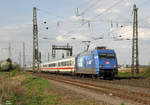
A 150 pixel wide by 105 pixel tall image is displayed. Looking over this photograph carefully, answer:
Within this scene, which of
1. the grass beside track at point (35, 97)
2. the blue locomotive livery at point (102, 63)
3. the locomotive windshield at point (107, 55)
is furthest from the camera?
the locomotive windshield at point (107, 55)

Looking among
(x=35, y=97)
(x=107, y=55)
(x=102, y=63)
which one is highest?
(x=107, y=55)

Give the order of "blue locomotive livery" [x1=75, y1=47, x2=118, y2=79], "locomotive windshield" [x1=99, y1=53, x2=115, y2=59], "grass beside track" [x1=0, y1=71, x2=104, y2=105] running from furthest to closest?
"locomotive windshield" [x1=99, y1=53, x2=115, y2=59]
"blue locomotive livery" [x1=75, y1=47, x2=118, y2=79]
"grass beside track" [x1=0, y1=71, x2=104, y2=105]

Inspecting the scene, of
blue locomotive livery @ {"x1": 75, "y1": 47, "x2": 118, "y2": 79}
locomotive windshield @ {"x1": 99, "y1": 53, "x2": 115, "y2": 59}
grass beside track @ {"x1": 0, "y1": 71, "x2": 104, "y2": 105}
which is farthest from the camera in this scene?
locomotive windshield @ {"x1": 99, "y1": 53, "x2": 115, "y2": 59}

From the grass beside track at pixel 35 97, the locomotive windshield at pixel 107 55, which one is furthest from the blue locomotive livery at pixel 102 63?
the grass beside track at pixel 35 97

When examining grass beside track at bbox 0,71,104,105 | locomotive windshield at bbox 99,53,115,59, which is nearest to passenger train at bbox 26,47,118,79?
locomotive windshield at bbox 99,53,115,59

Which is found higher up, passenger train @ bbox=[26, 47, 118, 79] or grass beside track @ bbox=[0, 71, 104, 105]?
passenger train @ bbox=[26, 47, 118, 79]

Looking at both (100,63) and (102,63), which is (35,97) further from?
(102,63)

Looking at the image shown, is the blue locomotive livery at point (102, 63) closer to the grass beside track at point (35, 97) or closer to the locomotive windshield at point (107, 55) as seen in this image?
the locomotive windshield at point (107, 55)

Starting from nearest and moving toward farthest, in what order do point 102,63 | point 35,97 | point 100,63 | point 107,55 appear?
point 35,97 → point 100,63 → point 102,63 → point 107,55

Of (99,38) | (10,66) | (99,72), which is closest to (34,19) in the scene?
(10,66)

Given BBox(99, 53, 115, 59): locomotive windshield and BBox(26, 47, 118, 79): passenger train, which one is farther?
BBox(99, 53, 115, 59): locomotive windshield

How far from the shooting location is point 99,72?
77.4 ft

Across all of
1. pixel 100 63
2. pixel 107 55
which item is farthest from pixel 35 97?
pixel 107 55

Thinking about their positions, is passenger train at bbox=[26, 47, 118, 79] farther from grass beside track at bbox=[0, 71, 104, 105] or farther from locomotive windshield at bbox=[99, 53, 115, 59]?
grass beside track at bbox=[0, 71, 104, 105]
